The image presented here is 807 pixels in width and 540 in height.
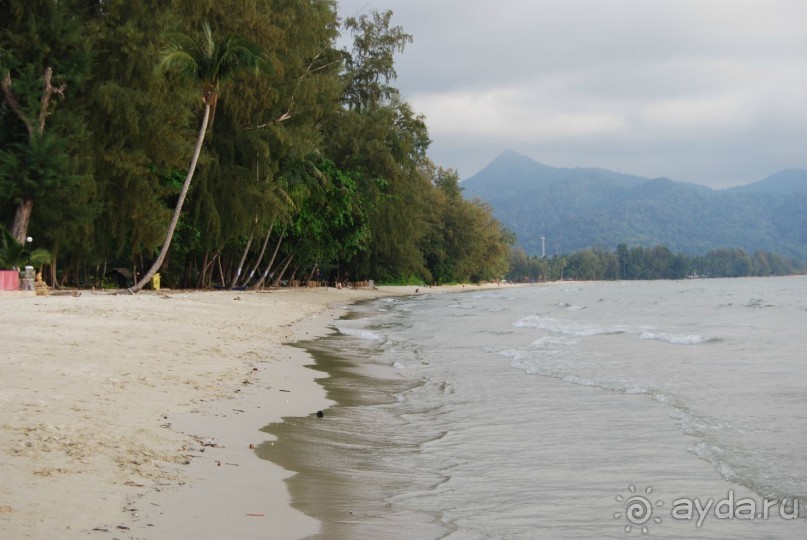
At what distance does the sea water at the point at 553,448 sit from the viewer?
5492mm

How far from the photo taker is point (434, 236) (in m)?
81.9

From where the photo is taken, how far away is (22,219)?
25.7 m

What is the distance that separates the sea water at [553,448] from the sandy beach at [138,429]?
45 cm

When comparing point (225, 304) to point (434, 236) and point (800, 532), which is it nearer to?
point (800, 532)

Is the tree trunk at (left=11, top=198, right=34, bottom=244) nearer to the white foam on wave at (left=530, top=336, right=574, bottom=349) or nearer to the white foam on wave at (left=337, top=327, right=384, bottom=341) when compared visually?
the white foam on wave at (left=337, top=327, right=384, bottom=341)

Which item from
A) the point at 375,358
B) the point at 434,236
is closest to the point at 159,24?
the point at 375,358

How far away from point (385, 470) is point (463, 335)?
16635 mm

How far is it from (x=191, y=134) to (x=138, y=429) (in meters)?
26.5

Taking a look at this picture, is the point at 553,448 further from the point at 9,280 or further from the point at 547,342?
the point at 9,280

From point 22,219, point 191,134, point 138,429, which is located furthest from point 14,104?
point 138,429

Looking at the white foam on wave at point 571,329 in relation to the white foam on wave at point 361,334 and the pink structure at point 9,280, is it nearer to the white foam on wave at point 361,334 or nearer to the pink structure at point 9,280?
the white foam on wave at point 361,334

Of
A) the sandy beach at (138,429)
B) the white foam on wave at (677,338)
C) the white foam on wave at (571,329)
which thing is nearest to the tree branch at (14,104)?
the sandy beach at (138,429)

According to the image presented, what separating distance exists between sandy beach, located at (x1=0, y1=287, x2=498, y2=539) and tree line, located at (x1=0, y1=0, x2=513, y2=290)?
41.1ft

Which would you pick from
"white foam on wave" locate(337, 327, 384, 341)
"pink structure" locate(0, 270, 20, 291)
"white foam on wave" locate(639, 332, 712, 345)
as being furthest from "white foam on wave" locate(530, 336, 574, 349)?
"pink structure" locate(0, 270, 20, 291)
